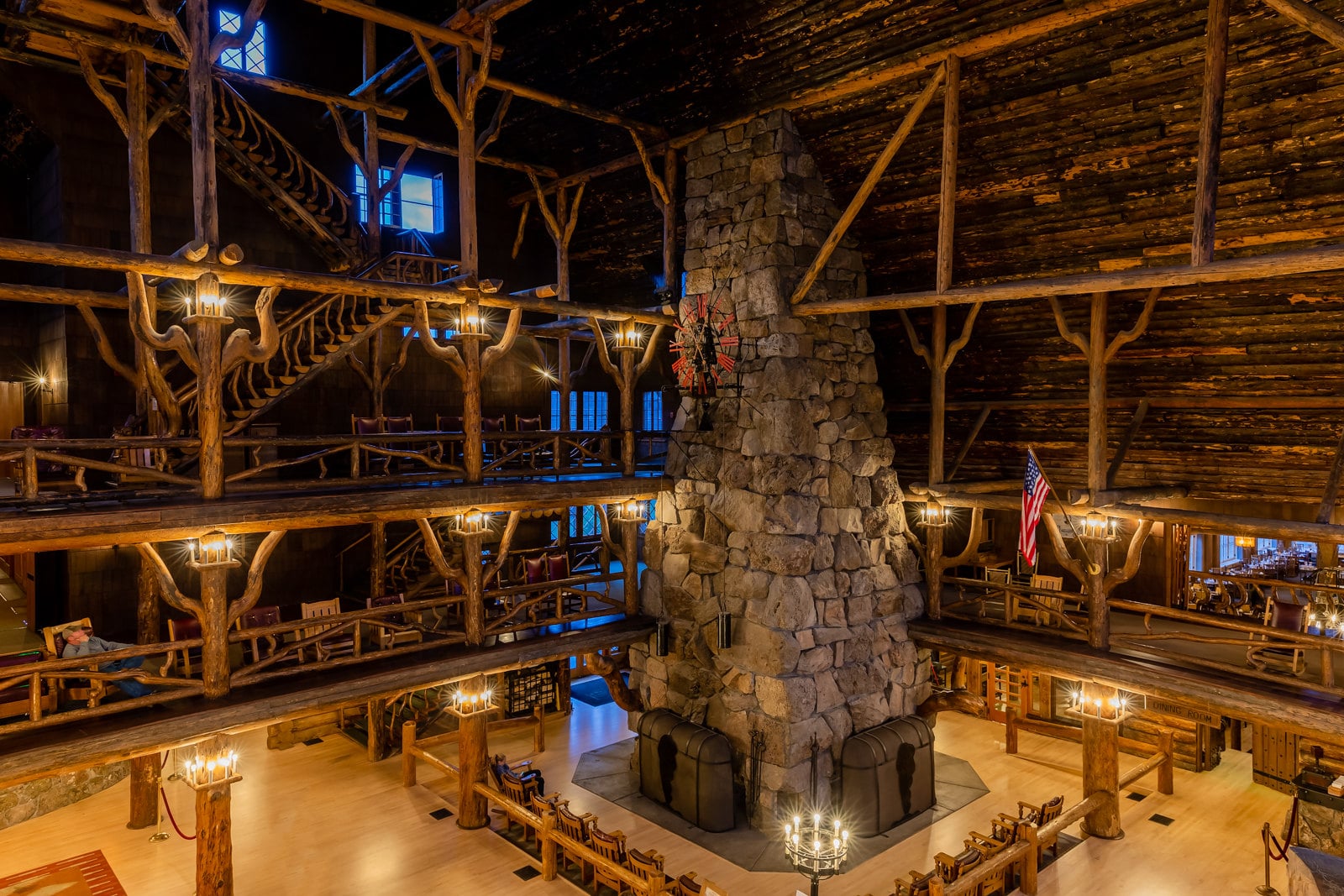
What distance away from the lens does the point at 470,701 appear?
428 inches

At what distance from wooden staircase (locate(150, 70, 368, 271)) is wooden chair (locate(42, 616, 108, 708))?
22.3ft

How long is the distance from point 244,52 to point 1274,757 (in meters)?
20.2

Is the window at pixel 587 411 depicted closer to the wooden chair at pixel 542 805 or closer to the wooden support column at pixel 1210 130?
the wooden chair at pixel 542 805

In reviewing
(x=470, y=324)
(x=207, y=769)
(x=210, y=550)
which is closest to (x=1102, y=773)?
(x=470, y=324)

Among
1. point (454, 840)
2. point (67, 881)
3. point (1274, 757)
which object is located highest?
point (1274, 757)

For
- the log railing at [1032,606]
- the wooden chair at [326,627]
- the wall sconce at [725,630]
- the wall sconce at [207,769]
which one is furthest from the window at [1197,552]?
the wall sconce at [207,769]

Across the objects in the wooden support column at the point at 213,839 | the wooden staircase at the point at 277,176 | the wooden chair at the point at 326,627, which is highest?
the wooden staircase at the point at 277,176

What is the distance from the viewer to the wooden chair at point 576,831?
9.69m

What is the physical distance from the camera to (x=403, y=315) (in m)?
14.8

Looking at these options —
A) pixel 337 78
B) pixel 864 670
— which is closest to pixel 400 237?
pixel 337 78

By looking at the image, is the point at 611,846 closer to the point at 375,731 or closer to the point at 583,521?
the point at 375,731

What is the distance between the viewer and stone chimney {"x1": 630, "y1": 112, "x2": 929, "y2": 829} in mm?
10773

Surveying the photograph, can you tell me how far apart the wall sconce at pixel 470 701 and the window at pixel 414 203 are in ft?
31.2

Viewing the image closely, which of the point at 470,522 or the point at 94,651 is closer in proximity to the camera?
the point at 94,651
